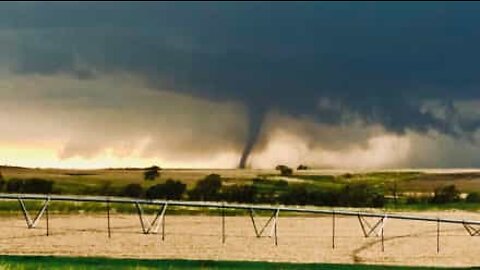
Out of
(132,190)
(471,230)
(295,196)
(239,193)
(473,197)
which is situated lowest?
(471,230)

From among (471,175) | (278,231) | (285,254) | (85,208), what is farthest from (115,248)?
(471,175)

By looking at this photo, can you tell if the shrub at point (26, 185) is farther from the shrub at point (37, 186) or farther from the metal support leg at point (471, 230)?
the metal support leg at point (471, 230)

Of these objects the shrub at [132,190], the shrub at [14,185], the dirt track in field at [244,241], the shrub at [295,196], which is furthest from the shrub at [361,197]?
the shrub at [14,185]

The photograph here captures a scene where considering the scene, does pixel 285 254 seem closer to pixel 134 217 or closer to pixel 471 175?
pixel 134 217

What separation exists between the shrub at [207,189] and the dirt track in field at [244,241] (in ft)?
24.8

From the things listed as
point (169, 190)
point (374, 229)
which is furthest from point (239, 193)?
point (374, 229)

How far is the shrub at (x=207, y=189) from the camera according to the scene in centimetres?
10194

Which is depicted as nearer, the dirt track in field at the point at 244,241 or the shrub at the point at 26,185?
the dirt track in field at the point at 244,241

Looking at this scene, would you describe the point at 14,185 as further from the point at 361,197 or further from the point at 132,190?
the point at 361,197

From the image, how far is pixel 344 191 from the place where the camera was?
114625 mm

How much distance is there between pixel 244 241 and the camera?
66.8 m

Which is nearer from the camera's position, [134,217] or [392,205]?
[134,217]

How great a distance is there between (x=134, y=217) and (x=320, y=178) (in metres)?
31.1

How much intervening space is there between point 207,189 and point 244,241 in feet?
128
